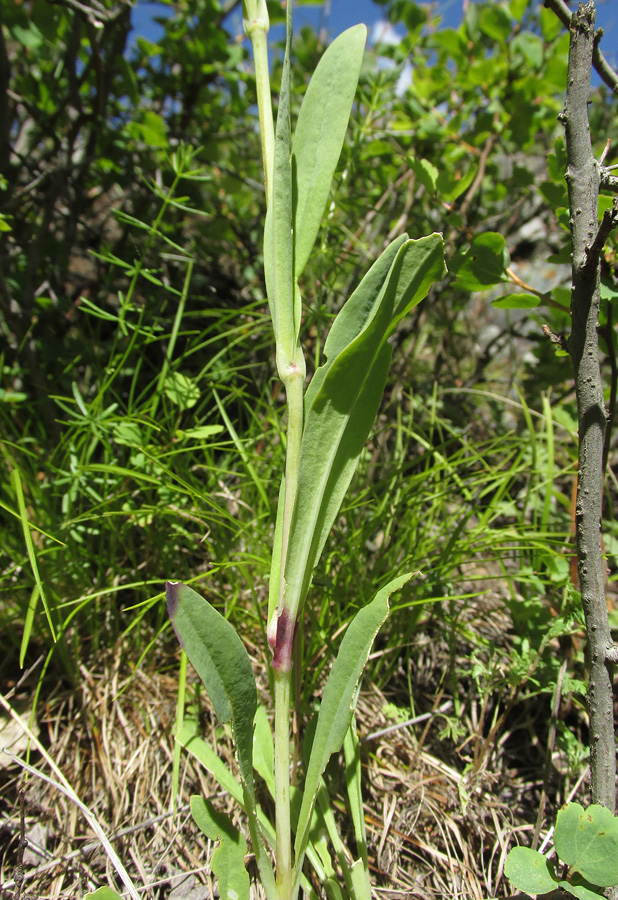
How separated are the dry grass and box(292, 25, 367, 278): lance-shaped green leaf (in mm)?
669

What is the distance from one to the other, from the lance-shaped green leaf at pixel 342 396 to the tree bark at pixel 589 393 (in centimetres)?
17

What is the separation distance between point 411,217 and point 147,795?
1463mm

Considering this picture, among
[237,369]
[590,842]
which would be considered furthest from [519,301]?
[590,842]

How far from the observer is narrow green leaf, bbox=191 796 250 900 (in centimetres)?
58

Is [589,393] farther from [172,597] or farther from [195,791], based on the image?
[195,791]

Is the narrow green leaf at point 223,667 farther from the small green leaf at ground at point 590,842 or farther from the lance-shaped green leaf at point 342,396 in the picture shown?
the small green leaf at ground at point 590,842

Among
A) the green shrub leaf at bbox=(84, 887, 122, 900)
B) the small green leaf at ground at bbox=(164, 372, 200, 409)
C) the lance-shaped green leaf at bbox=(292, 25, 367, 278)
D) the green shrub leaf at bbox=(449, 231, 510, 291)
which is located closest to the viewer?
the green shrub leaf at bbox=(84, 887, 122, 900)

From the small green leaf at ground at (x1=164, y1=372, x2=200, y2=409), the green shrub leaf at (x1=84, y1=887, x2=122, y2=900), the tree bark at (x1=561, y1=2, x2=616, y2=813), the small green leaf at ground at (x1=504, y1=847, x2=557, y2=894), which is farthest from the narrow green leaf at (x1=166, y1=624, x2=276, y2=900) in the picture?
the small green leaf at ground at (x1=164, y1=372, x2=200, y2=409)

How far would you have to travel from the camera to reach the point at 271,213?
0.65m

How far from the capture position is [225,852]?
60 cm

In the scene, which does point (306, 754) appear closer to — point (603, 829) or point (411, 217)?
point (603, 829)

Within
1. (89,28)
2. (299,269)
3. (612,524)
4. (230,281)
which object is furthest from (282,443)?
(89,28)

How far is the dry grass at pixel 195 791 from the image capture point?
2.42ft

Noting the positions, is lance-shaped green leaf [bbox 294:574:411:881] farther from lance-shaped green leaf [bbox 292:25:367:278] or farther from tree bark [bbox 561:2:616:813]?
lance-shaped green leaf [bbox 292:25:367:278]
